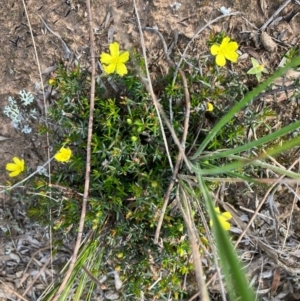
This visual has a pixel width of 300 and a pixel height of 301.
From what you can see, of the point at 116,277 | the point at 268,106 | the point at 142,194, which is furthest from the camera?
the point at 116,277

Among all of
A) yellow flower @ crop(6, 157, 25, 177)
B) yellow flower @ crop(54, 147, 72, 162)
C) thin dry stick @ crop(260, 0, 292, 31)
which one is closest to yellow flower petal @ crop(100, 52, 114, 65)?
yellow flower @ crop(54, 147, 72, 162)

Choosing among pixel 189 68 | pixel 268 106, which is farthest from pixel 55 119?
pixel 268 106

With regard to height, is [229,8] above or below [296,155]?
above

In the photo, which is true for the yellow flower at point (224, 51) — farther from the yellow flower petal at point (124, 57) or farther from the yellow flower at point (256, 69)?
the yellow flower petal at point (124, 57)

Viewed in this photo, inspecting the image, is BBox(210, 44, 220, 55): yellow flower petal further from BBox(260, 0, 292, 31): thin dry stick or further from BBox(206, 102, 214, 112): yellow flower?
BBox(260, 0, 292, 31): thin dry stick

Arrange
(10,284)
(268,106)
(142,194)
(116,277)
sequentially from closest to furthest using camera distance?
(142,194)
(268,106)
(116,277)
(10,284)

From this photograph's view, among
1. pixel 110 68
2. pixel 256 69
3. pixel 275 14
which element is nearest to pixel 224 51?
pixel 256 69

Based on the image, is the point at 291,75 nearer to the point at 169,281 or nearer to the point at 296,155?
the point at 296,155
